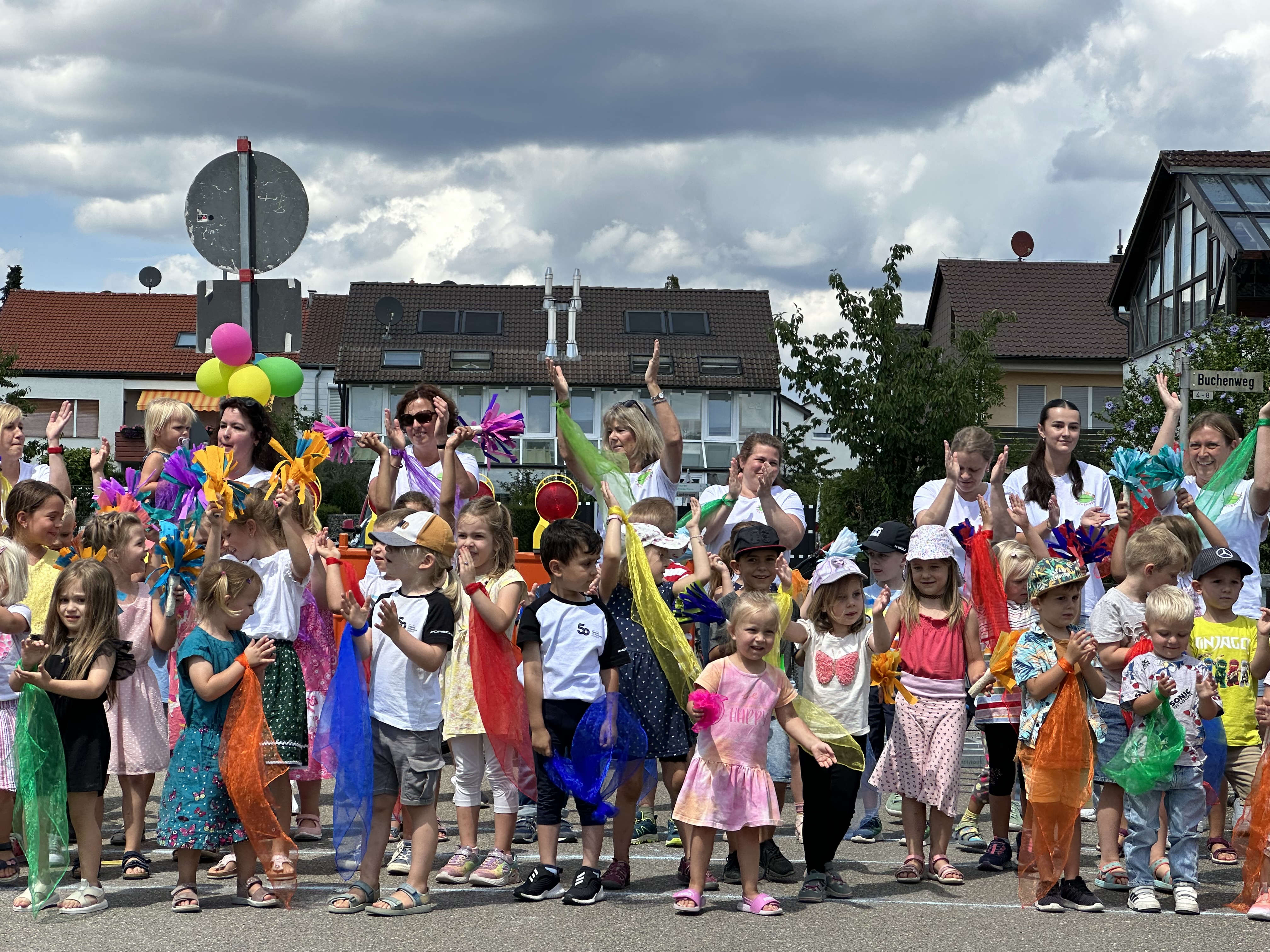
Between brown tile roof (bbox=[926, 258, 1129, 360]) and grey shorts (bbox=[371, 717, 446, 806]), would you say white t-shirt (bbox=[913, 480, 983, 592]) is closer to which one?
grey shorts (bbox=[371, 717, 446, 806])

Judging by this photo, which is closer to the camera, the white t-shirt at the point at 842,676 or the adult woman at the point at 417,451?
the white t-shirt at the point at 842,676

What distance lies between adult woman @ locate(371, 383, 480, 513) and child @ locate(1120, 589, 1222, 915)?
3.32m

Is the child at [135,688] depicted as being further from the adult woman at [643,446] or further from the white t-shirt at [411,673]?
the adult woman at [643,446]

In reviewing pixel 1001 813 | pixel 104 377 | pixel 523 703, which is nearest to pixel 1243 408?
pixel 1001 813

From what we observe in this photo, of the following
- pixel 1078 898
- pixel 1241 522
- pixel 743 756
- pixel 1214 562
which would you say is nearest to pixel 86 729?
pixel 743 756

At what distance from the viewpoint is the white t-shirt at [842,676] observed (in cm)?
620

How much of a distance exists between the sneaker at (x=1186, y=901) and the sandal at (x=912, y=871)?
3.39 ft

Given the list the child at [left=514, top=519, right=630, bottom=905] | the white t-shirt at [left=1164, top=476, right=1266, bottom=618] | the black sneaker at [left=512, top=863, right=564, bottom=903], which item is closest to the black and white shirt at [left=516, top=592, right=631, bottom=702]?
the child at [left=514, top=519, right=630, bottom=905]

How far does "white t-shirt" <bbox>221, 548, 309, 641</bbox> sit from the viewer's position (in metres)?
6.38

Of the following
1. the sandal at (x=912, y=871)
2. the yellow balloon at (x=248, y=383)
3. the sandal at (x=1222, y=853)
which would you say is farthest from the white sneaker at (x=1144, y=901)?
the yellow balloon at (x=248, y=383)

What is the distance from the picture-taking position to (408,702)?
18.6ft

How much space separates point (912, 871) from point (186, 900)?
2.98 metres

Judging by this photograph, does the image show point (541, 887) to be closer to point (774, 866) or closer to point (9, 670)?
point (774, 866)

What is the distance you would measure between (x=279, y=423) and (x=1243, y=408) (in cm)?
2813
